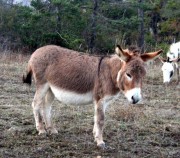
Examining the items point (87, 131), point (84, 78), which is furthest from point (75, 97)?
point (87, 131)

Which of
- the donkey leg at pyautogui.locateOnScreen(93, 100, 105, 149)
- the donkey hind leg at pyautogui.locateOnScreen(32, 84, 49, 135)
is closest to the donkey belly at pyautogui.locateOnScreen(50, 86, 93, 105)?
the donkey leg at pyautogui.locateOnScreen(93, 100, 105, 149)

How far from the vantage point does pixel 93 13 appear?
918 inches

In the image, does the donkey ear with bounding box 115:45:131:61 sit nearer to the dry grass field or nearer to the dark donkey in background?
the dark donkey in background

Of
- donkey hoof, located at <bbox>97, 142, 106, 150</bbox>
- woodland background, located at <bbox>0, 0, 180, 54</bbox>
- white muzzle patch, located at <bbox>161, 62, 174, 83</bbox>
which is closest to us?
donkey hoof, located at <bbox>97, 142, 106, 150</bbox>

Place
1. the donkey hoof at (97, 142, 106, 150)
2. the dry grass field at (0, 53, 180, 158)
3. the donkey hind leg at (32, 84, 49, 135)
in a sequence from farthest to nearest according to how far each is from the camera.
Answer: the donkey hind leg at (32, 84, 49, 135) < the donkey hoof at (97, 142, 106, 150) < the dry grass field at (0, 53, 180, 158)

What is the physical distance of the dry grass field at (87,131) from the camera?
594 centimetres

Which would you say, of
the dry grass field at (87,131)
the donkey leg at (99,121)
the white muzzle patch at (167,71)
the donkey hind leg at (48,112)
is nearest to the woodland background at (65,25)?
the white muzzle patch at (167,71)

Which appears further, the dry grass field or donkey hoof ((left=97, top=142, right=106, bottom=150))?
donkey hoof ((left=97, top=142, right=106, bottom=150))

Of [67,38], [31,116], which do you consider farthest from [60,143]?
[67,38]

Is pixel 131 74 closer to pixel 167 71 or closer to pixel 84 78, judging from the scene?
pixel 84 78

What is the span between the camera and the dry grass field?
19.5 ft

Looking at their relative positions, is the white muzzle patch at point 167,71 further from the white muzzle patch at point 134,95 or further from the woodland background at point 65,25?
the white muzzle patch at point 134,95

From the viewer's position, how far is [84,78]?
6348 mm

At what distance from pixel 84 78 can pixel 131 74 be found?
0.90 m
